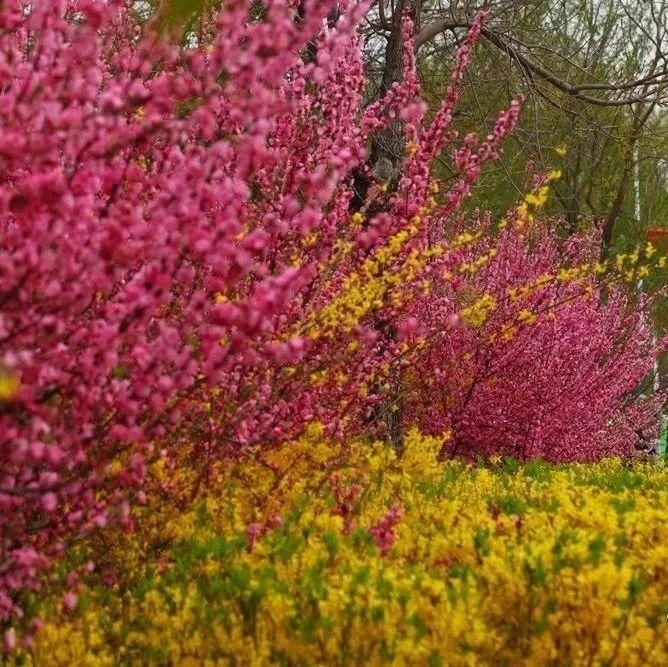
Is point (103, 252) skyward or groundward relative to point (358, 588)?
skyward

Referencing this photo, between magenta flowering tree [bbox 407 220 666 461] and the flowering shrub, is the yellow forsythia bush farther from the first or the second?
magenta flowering tree [bbox 407 220 666 461]

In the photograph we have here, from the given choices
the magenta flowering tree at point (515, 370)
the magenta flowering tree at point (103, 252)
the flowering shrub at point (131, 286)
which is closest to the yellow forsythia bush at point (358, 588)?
the flowering shrub at point (131, 286)

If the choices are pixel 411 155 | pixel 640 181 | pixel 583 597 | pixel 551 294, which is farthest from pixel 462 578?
pixel 640 181

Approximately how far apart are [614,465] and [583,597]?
5534mm

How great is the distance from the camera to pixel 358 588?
286 centimetres

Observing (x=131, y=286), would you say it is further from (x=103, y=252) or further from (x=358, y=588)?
(x=358, y=588)

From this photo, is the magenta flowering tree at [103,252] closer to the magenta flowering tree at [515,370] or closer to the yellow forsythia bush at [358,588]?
the yellow forsythia bush at [358,588]

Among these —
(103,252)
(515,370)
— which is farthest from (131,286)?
(515,370)

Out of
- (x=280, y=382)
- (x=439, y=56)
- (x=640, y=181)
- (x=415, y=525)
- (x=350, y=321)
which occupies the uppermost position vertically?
(x=640, y=181)

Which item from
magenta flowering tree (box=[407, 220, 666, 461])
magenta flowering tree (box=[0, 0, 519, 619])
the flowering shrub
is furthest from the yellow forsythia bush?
magenta flowering tree (box=[407, 220, 666, 461])

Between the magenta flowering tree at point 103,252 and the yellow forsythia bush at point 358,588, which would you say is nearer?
the magenta flowering tree at point 103,252

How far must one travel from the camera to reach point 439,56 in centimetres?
1109

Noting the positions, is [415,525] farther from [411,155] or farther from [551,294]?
[551,294]

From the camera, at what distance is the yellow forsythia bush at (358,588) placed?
288cm
